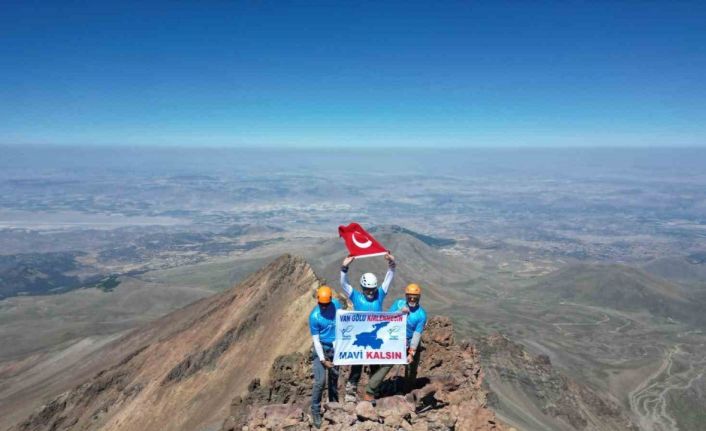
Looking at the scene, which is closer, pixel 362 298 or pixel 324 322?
pixel 324 322

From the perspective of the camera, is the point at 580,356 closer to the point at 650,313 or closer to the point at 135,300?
the point at 650,313

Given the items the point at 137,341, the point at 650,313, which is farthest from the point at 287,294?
the point at 650,313


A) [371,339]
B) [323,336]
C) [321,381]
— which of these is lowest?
[321,381]

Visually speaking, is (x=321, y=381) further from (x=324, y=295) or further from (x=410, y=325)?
(x=410, y=325)

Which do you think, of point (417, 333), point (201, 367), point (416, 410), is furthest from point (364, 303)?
point (201, 367)

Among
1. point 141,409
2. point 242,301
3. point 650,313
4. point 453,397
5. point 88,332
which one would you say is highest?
point 453,397

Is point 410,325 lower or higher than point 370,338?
higher

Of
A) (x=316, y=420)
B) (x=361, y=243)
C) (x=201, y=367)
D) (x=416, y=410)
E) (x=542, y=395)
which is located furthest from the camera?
(x=542, y=395)
